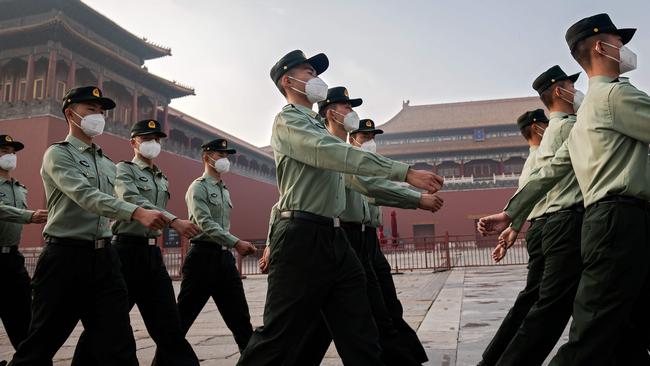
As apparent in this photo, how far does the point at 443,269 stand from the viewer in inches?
504

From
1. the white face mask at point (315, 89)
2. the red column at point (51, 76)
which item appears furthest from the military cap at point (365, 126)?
the red column at point (51, 76)

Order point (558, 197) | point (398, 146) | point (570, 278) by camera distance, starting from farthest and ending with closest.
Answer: point (398, 146) < point (558, 197) < point (570, 278)

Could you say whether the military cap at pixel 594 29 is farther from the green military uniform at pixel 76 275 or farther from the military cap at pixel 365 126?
the green military uniform at pixel 76 275

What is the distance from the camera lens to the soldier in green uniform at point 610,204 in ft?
5.96

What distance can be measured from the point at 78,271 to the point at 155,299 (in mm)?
683

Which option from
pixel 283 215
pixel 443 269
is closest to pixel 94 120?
pixel 283 215

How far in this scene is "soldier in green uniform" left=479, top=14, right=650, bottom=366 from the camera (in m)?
1.82

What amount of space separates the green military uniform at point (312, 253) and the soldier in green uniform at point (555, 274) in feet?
2.75

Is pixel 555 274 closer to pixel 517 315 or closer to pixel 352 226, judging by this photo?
pixel 517 315

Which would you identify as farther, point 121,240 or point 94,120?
point 121,240

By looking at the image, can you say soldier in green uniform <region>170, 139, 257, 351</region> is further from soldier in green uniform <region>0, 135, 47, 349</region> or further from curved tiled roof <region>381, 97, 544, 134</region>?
curved tiled roof <region>381, 97, 544, 134</region>

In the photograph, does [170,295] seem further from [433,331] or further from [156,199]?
[433,331]

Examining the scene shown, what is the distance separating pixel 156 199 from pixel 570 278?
2.73 m

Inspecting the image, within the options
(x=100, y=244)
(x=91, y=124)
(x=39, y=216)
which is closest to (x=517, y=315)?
(x=100, y=244)
